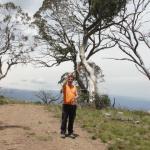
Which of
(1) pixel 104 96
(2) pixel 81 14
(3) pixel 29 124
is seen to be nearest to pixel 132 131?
(3) pixel 29 124

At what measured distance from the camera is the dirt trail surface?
53.8 ft

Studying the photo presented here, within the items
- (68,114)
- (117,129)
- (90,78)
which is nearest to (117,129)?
(117,129)

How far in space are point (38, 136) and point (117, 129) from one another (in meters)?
3.87

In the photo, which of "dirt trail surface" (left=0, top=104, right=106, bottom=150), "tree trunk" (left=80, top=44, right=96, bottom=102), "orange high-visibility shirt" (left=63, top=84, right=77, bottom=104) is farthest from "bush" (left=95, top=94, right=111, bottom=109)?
"orange high-visibility shirt" (left=63, top=84, right=77, bottom=104)

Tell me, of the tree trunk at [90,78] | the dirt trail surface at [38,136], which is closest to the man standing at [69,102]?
the dirt trail surface at [38,136]

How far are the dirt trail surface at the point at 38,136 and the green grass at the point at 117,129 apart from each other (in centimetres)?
47

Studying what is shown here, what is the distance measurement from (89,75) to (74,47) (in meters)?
5.05

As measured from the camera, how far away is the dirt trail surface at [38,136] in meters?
16.4

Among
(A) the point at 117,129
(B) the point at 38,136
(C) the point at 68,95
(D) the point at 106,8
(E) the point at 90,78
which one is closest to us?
(C) the point at 68,95

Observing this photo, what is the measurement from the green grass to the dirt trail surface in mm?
471

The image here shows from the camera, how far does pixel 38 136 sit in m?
17.9

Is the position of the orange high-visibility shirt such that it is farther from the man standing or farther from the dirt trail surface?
the dirt trail surface

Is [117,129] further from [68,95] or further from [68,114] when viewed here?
[68,95]

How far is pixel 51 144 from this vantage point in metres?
16.6
